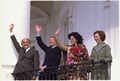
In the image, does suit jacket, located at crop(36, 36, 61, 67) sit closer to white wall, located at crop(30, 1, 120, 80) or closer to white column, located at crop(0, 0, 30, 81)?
white column, located at crop(0, 0, 30, 81)

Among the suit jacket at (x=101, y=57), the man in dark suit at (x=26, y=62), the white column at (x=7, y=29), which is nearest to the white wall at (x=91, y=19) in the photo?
the suit jacket at (x=101, y=57)

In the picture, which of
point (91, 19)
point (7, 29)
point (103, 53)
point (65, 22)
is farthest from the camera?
point (65, 22)

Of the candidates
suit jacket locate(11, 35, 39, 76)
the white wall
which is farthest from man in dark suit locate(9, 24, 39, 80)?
the white wall

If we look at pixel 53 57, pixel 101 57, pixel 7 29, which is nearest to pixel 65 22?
pixel 7 29

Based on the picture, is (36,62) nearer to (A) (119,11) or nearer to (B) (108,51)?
(B) (108,51)

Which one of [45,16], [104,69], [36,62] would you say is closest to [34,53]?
[36,62]

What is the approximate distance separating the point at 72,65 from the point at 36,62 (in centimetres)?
81

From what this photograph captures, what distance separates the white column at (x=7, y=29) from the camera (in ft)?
27.8

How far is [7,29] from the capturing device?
8594mm

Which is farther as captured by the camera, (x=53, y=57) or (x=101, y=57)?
(x=53, y=57)

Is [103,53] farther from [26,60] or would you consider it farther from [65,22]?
[65,22]

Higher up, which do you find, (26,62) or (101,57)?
(101,57)

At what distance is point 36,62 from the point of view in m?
8.27

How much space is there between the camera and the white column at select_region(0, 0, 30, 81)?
333 inches
